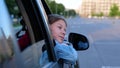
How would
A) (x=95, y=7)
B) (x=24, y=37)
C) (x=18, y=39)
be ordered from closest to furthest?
1. (x=18, y=39)
2. (x=24, y=37)
3. (x=95, y=7)

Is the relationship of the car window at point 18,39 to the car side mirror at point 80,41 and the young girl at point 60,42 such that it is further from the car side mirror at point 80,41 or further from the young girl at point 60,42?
the car side mirror at point 80,41

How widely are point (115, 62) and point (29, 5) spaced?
393 inches

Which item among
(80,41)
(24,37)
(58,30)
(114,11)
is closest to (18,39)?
(24,37)

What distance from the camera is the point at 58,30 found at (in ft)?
10.7

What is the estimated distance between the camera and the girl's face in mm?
3270

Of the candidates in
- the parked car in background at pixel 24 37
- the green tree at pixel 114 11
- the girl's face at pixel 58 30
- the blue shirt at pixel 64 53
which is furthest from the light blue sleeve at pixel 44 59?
the green tree at pixel 114 11

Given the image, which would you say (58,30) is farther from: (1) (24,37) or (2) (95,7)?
(2) (95,7)

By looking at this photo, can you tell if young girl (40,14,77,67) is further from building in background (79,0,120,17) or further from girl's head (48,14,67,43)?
building in background (79,0,120,17)

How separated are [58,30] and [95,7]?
147349mm

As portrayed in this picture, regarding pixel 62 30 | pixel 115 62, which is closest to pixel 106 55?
pixel 115 62

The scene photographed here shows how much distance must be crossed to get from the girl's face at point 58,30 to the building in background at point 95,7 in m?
141

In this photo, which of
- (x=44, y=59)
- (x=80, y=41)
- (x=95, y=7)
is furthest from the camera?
(x=95, y=7)

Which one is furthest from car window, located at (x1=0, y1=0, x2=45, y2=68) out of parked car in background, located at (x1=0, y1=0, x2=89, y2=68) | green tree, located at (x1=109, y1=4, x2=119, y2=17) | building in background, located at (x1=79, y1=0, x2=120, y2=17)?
building in background, located at (x1=79, y1=0, x2=120, y2=17)

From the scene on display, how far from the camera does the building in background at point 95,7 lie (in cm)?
14588
